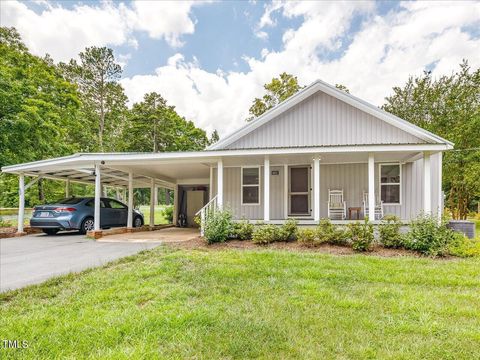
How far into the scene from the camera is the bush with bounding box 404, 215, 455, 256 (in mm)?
6673

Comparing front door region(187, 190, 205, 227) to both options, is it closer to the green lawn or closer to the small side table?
the small side table

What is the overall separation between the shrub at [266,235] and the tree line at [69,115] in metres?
11.4

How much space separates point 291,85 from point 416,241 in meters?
18.3

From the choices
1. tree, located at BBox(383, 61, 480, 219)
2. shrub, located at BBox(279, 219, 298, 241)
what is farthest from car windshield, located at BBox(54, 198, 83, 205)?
tree, located at BBox(383, 61, 480, 219)

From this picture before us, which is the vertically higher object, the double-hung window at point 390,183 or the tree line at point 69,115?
the tree line at point 69,115

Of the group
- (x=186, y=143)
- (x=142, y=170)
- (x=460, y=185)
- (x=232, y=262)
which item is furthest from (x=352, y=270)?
(x=186, y=143)

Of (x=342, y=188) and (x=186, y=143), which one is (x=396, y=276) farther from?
(x=186, y=143)

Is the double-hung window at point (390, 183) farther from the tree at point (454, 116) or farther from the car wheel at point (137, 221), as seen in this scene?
the car wheel at point (137, 221)

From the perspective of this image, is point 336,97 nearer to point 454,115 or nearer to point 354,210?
point 354,210

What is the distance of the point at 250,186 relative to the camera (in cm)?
1135

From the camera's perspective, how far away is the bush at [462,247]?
6.53 metres

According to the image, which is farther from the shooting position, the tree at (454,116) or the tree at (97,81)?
the tree at (97,81)

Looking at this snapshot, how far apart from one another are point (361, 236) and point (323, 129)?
4.78 m

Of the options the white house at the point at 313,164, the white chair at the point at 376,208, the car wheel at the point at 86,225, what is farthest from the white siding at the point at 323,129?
the car wheel at the point at 86,225
